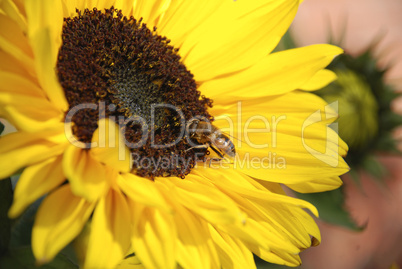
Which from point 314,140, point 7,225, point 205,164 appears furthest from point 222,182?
point 7,225

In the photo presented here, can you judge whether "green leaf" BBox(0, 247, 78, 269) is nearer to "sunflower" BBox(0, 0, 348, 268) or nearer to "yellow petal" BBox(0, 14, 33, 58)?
"sunflower" BBox(0, 0, 348, 268)

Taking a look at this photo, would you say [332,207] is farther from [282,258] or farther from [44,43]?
[44,43]

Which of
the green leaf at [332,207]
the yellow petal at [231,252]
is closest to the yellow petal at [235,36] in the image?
the yellow petal at [231,252]

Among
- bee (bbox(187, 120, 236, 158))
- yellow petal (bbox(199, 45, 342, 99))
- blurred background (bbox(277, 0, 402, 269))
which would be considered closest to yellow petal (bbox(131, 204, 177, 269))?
bee (bbox(187, 120, 236, 158))

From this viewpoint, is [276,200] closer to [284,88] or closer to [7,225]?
[284,88]

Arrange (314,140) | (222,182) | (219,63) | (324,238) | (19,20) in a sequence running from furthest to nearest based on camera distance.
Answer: (324,238) → (219,63) → (314,140) → (222,182) → (19,20)

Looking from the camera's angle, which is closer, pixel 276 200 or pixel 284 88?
pixel 276 200
